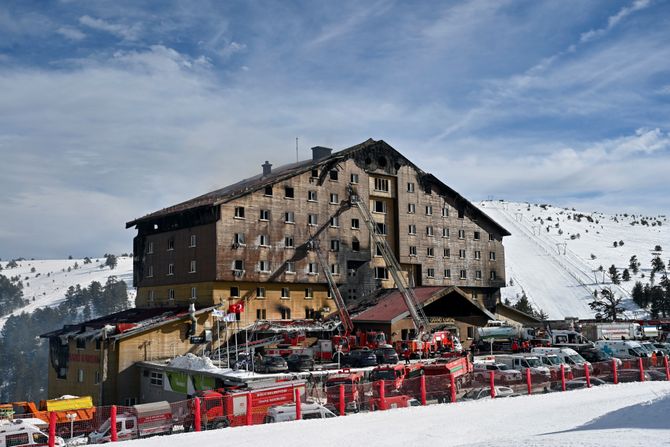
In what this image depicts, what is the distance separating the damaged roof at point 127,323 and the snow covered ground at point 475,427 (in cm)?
2882

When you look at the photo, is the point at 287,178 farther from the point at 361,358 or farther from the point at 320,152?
Answer: the point at 361,358

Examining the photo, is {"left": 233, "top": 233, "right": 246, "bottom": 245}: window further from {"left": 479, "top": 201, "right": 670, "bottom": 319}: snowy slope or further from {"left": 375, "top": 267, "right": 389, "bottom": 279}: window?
{"left": 479, "top": 201, "right": 670, "bottom": 319}: snowy slope

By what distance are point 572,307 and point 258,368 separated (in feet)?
252

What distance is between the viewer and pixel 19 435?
1149 inches

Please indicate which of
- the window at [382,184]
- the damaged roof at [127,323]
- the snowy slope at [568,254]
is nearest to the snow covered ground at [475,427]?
the damaged roof at [127,323]

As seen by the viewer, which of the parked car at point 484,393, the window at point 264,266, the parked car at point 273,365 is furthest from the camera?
the window at point 264,266

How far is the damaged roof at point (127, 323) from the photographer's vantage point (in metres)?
48.6

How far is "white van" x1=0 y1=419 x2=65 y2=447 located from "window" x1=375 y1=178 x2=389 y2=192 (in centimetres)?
4140

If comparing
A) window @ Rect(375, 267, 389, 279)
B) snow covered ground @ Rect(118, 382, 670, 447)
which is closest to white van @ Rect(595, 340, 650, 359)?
snow covered ground @ Rect(118, 382, 670, 447)

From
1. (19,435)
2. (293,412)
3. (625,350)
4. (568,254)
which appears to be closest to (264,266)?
(19,435)

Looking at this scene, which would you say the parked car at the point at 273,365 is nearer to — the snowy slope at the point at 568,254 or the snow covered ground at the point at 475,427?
the snow covered ground at the point at 475,427

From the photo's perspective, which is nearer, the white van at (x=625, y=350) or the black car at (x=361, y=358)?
the black car at (x=361, y=358)

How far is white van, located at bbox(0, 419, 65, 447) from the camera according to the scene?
2847 centimetres

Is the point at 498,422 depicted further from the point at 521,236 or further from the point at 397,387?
the point at 521,236
